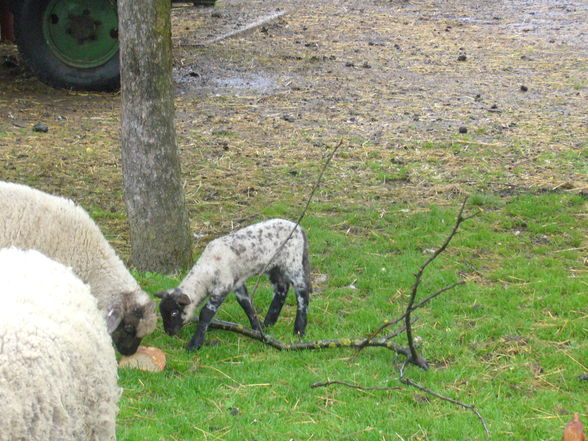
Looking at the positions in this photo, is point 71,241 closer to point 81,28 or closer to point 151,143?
point 151,143

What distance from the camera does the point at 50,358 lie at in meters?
3.05

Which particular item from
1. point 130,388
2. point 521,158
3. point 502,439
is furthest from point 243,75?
point 502,439

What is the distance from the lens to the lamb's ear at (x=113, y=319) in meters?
5.25

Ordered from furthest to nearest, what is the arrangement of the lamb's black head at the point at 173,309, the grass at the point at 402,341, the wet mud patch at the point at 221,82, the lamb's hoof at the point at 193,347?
the wet mud patch at the point at 221,82, the lamb's hoof at the point at 193,347, the lamb's black head at the point at 173,309, the grass at the point at 402,341

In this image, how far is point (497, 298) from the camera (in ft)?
20.6

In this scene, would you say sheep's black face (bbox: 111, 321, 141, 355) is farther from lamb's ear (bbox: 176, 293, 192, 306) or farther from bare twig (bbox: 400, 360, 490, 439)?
bare twig (bbox: 400, 360, 490, 439)

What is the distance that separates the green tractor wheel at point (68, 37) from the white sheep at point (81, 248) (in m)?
5.77

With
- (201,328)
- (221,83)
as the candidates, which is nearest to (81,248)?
(201,328)

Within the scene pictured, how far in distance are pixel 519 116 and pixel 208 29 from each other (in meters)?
8.26

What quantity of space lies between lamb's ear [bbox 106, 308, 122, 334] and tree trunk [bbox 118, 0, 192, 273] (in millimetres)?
1439

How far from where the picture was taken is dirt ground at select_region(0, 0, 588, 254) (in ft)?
27.8

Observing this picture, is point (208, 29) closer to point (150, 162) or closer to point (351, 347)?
point (150, 162)

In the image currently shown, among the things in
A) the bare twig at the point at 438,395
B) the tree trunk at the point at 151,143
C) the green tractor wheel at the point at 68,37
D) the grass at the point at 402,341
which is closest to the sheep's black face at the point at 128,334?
the grass at the point at 402,341

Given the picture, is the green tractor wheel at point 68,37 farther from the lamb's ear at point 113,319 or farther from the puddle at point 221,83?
the lamb's ear at point 113,319
